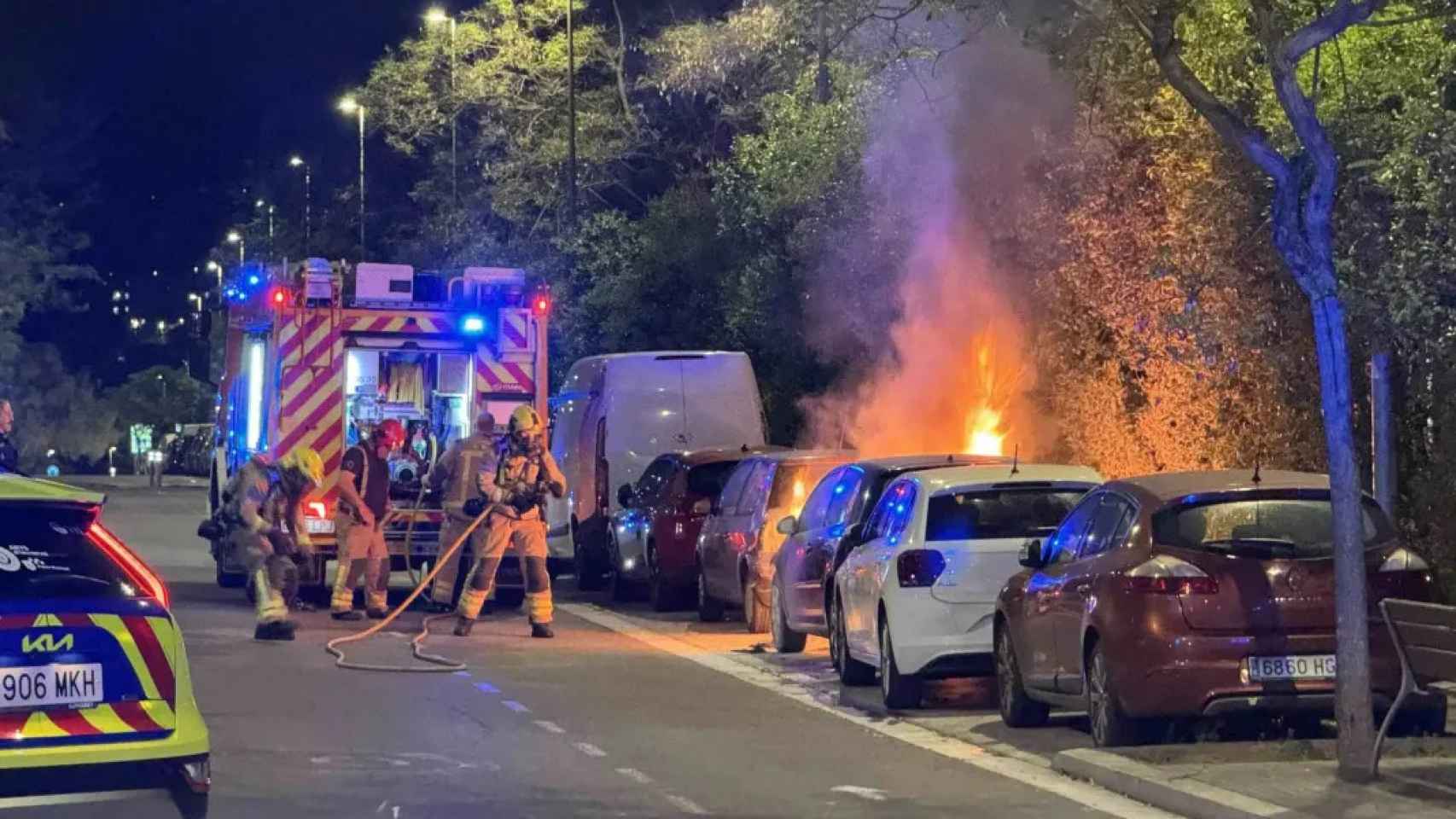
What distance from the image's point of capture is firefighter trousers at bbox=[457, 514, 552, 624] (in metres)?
18.0

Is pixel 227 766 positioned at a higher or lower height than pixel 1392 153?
lower

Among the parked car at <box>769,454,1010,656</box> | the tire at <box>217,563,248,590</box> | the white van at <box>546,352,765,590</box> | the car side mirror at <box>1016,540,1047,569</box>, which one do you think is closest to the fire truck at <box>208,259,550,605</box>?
the tire at <box>217,563,248,590</box>

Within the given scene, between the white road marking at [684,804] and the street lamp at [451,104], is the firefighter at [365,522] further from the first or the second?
the street lamp at [451,104]

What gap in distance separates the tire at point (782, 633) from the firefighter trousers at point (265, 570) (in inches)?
154

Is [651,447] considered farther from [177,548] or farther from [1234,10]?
[1234,10]

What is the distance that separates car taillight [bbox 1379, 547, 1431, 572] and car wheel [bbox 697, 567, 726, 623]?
30.1 ft

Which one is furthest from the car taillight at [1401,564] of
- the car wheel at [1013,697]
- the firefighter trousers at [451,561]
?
the firefighter trousers at [451,561]

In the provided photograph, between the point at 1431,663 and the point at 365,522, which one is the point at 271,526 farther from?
the point at 1431,663

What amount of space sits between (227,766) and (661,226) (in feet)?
77.8

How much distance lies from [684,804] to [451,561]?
397 inches

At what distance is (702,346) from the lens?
109 ft

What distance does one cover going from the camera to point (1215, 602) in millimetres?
10828

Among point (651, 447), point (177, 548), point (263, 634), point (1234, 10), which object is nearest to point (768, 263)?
point (651, 447)

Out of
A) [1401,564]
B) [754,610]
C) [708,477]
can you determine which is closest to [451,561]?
[708,477]
